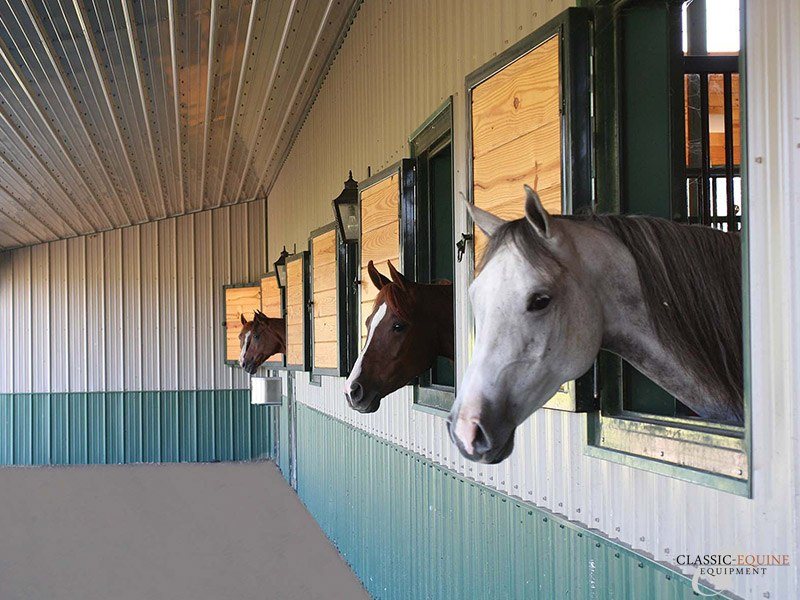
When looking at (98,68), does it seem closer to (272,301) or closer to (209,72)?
(209,72)

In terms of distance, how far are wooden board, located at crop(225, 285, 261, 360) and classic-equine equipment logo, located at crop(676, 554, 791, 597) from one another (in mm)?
11167

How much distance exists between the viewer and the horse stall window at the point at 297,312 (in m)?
8.29

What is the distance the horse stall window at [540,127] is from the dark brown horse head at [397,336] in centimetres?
80

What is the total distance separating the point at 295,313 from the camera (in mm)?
8953

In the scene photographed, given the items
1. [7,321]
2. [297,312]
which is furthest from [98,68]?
[7,321]

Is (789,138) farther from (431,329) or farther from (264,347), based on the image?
(264,347)

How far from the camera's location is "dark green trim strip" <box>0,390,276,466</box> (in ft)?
46.4

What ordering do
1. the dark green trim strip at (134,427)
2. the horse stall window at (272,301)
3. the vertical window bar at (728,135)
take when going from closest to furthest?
the vertical window bar at (728,135), the horse stall window at (272,301), the dark green trim strip at (134,427)

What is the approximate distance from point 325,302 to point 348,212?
1.31 meters

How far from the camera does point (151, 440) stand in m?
14.3

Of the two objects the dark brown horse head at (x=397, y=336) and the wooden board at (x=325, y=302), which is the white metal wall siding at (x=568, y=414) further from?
the wooden board at (x=325, y=302)

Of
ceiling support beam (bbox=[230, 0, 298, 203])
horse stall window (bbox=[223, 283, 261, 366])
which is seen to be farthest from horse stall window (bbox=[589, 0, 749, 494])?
horse stall window (bbox=[223, 283, 261, 366])

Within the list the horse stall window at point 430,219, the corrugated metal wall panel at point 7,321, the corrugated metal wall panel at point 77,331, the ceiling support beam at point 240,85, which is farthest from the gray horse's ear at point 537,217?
the corrugated metal wall panel at point 7,321

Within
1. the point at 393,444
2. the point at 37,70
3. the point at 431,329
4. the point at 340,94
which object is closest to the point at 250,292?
the point at 340,94
